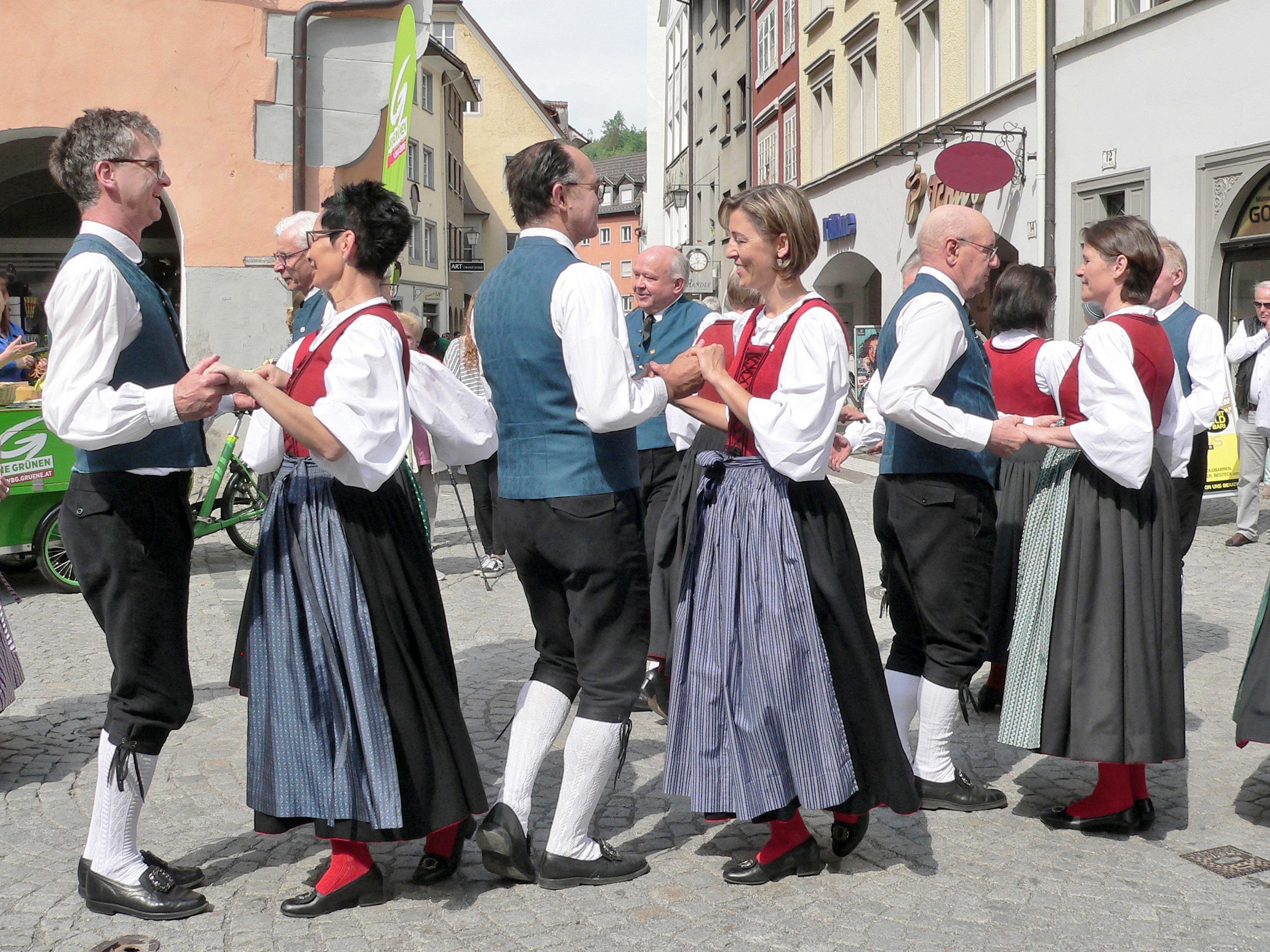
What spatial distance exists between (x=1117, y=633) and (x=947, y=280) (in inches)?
46.8

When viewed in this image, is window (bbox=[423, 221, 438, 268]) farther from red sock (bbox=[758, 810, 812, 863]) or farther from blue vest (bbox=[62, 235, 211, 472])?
red sock (bbox=[758, 810, 812, 863])

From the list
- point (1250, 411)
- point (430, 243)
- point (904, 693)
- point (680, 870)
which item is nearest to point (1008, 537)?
point (904, 693)

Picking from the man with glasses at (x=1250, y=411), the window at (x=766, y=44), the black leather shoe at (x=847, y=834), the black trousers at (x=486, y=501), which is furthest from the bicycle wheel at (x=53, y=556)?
the window at (x=766, y=44)

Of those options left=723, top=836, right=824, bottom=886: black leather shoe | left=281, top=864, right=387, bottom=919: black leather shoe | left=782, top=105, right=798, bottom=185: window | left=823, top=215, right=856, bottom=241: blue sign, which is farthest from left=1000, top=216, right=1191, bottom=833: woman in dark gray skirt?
left=782, top=105, right=798, bottom=185: window

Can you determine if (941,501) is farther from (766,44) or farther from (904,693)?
(766,44)

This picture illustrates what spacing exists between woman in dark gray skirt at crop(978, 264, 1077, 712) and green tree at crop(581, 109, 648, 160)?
10335cm

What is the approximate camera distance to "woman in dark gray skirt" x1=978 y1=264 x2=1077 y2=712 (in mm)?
4719

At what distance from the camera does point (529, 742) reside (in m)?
3.49

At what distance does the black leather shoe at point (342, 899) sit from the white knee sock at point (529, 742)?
0.40 m

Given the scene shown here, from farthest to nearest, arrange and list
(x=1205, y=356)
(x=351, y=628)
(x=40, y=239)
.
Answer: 1. (x=40, y=239)
2. (x=1205, y=356)
3. (x=351, y=628)

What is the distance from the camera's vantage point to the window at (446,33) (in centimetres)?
5372

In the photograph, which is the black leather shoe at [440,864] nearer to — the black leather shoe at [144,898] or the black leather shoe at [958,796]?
the black leather shoe at [144,898]

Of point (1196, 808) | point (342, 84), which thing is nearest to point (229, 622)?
point (1196, 808)

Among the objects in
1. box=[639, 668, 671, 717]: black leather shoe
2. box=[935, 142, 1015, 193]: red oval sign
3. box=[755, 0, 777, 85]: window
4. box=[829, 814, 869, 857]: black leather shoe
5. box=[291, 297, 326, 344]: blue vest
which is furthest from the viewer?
box=[755, 0, 777, 85]: window
